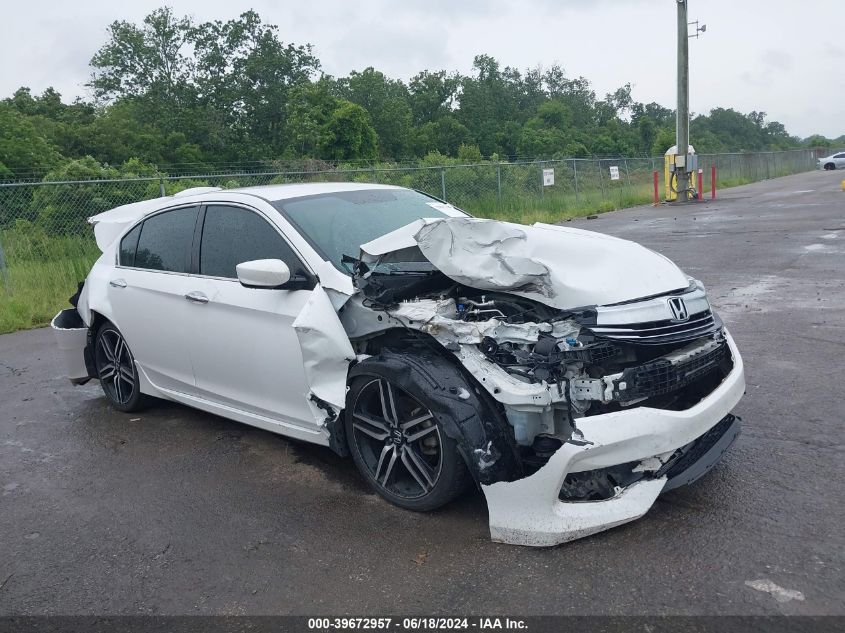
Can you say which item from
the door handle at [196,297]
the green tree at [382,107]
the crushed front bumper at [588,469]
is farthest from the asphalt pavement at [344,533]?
the green tree at [382,107]

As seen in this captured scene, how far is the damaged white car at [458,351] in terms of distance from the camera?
10.9ft

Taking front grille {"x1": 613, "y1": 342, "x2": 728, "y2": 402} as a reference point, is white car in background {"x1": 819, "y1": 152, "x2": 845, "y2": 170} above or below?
above

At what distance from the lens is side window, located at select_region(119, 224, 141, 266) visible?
18.5 ft

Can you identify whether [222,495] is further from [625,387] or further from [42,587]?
[625,387]

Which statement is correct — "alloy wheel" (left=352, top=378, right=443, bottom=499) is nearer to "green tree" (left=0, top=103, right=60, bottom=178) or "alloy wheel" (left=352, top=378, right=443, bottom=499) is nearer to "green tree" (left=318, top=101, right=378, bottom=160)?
"green tree" (left=0, top=103, right=60, bottom=178)

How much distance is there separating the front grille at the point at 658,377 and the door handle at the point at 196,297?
8.72 feet

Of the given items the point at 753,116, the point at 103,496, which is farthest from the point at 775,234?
the point at 753,116

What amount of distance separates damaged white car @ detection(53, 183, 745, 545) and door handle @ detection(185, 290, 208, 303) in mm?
11

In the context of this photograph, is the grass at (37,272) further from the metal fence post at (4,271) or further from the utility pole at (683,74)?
the utility pole at (683,74)

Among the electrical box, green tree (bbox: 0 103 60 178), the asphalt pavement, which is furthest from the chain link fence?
green tree (bbox: 0 103 60 178)

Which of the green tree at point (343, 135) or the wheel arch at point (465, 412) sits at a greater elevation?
the green tree at point (343, 135)

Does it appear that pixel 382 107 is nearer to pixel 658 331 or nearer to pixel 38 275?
pixel 38 275

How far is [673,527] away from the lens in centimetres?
347

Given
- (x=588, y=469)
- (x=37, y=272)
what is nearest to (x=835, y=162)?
(x=37, y=272)
